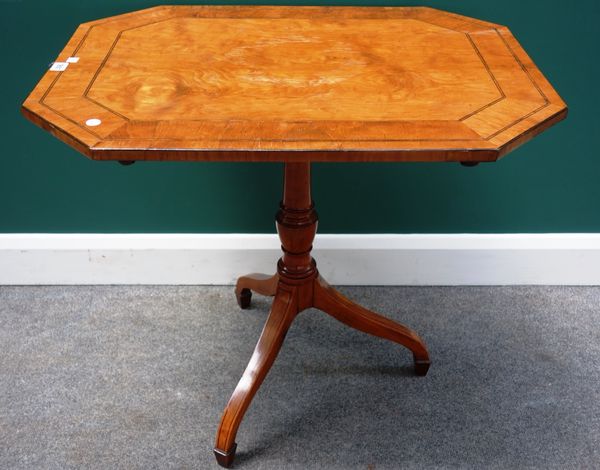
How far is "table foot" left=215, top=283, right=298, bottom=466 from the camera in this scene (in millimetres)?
1605

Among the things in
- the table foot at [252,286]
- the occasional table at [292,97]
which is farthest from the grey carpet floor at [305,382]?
the occasional table at [292,97]

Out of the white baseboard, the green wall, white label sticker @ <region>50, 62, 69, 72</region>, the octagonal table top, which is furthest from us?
the white baseboard

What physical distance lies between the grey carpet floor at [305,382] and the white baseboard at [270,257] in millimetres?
46

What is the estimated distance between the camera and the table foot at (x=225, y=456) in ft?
5.23

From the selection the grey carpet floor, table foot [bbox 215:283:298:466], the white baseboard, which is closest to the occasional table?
table foot [bbox 215:283:298:466]

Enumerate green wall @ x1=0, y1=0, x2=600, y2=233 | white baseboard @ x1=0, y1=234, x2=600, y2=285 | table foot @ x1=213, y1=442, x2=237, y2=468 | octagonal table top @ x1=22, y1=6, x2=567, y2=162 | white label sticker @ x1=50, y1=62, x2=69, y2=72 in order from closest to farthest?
octagonal table top @ x1=22, y1=6, x2=567, y2=162 < white label sticker @ x1=50, y1=62, x2=69, y2=72 < table foot @ x1=213, y1=442, x2=237, y2=468 < green wall @ x1=0, y1=0, x2=600, y2=233 < white baseboard @ x1=0, y1=234, x2=600, y2=285

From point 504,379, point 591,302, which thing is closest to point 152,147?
point 504,379

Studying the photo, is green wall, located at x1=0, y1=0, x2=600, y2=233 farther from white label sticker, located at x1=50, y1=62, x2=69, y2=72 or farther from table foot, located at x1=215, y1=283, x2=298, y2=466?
white label sticker, located at x1=50, y1=62, x2=69, y2=72

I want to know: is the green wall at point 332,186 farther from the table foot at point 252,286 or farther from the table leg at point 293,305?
the table leg at point 293,305

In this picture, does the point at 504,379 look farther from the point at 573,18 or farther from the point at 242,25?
the point at 242,25

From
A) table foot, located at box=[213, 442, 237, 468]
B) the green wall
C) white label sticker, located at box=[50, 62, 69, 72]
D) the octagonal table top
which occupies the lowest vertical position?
table foot, located at box=[213, 442, 237, 468]

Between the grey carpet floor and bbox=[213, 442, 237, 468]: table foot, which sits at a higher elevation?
bbox=[213, 442, 237, 468]: table foot

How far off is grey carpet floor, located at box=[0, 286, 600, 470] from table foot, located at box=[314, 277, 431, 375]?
0.07 meters

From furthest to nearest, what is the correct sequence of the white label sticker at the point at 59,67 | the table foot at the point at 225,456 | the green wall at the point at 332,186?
the green wall at the point at 332,186 < the table foot at the point at 225,456 < the white label sticker at the point at 59,67
